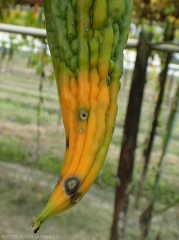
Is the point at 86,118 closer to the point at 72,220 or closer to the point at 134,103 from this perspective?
the point at 134,103

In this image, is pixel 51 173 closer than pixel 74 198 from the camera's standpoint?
No

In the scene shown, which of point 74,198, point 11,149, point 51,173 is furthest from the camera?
point 11,149

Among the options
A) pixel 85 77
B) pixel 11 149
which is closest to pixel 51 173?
pixel 11 149

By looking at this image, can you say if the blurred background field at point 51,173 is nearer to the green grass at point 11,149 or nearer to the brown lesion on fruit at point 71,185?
the green grass at point 11,149

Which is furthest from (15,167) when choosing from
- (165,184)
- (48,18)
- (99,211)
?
(48,18)

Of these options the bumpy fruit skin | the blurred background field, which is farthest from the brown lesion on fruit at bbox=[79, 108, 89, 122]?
the blurred background field

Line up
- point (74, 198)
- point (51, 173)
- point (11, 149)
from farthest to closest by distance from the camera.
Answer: point (11, 149), point (51, 173), point (74, 198)

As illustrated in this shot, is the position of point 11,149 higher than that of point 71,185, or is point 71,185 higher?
point 71,185

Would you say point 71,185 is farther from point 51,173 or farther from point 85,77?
point 51,173
